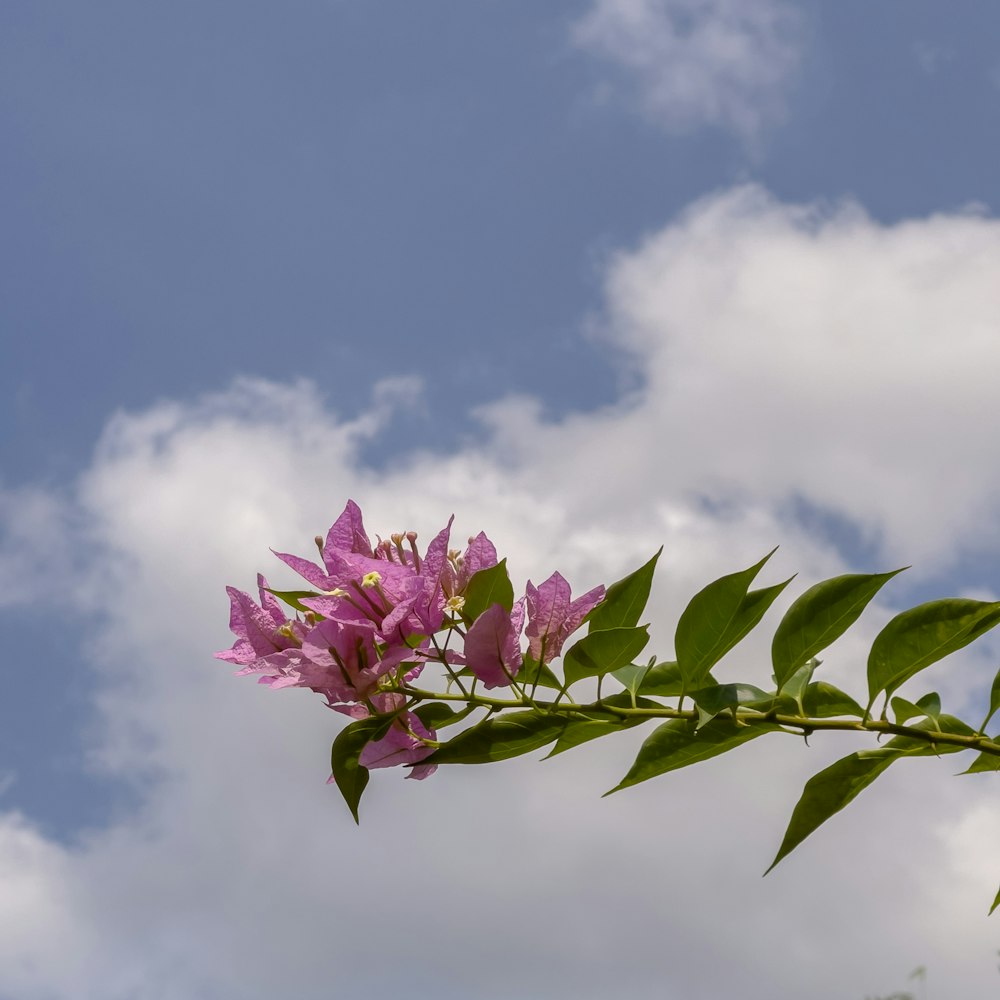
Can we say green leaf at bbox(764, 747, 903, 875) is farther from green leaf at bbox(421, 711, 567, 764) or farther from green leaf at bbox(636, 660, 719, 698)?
green leaf at bbox(421, 711, 567, 764)

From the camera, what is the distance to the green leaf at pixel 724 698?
1.48 m

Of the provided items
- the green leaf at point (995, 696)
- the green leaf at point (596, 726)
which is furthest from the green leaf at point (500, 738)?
the green leaf at point (995, 696)

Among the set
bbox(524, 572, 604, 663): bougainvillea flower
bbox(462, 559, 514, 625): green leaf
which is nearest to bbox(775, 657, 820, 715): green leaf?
bbox(524, 572, 604, 663): bougainvillea flower

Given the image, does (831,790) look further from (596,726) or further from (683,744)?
(596,726)

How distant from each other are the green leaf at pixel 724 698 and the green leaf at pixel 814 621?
3 cm

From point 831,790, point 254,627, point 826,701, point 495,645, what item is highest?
point 254,627

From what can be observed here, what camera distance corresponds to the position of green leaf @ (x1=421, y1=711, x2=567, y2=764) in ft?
4.96

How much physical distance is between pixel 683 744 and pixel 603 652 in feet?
0.57

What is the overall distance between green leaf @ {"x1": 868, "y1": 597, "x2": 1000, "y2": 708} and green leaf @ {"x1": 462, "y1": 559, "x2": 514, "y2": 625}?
504 mm

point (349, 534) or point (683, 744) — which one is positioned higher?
point (349, 534)

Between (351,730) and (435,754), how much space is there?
113 mm

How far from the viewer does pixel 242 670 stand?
1.60 m

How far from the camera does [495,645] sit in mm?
1497

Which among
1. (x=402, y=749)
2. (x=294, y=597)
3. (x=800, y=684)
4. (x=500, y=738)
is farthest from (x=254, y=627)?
(x=800, y=684)
